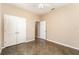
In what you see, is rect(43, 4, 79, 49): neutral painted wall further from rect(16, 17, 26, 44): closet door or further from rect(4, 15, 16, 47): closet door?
rect(4, 15, 16, 47): closet door

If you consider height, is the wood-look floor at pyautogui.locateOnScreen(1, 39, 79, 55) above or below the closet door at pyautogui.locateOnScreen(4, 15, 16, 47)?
below

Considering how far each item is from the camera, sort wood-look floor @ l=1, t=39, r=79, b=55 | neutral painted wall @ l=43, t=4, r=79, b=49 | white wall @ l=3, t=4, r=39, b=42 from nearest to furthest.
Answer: wood-look floor @ l=1, t=39, r=79, b=55, neutral painted wall @ l=43, t=4, r=79, b=49, white wall @ l=3, t=4, r=39, b=42

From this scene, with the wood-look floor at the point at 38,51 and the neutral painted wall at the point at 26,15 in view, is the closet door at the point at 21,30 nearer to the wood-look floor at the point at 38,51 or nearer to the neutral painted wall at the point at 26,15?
the neutral painted wall at the point at 26,15

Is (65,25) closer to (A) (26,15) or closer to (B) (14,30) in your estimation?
(A) (26,15)

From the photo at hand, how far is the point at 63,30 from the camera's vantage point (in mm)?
4680

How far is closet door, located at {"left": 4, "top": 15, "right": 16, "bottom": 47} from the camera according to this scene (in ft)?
13.5

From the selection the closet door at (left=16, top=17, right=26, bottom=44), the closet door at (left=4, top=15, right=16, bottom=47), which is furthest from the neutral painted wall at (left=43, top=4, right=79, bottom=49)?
the closet door at (left=4, top=15, right=16, bottom=47)

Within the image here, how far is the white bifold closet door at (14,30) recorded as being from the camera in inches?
163

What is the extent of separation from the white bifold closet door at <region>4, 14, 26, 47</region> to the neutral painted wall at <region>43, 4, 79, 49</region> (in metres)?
2.01

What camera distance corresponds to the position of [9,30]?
4344 mm

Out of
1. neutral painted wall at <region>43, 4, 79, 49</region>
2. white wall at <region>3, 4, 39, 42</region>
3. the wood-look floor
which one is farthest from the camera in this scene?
white wall at <region>3, 4, 39, 42</region>

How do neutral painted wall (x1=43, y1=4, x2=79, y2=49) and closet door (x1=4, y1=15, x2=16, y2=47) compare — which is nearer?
neutral painted wall (x1=43, y1=4, x2=79, y2=49)

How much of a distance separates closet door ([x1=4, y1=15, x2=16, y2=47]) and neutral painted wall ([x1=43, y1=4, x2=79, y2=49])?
264cm
